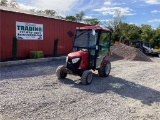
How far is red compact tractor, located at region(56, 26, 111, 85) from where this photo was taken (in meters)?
8.69

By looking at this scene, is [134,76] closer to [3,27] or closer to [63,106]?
[63,106]

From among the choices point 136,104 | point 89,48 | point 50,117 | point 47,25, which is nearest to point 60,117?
point 50,117

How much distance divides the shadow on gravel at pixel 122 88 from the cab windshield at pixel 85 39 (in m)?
1.46

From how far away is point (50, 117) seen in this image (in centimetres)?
518

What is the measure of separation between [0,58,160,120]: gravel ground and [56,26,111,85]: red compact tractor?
15.9 inches

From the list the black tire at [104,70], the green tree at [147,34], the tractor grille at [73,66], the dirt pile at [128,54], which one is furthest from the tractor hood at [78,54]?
the green tree at [147,34]

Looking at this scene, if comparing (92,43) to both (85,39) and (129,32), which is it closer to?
(85,39)

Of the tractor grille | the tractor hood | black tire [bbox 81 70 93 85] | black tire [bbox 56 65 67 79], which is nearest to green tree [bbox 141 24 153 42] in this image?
the tractor hood

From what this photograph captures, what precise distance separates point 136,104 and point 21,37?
31.3 ft

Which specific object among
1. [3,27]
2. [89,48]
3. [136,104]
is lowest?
[136,104]

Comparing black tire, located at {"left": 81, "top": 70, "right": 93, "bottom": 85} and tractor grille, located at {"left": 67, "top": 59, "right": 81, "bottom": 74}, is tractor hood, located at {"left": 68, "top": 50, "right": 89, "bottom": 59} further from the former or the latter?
black tire, located at {"left": 81, "top": 70, "right": 93, "bottom": 85}

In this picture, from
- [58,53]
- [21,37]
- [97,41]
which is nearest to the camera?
[97,41]

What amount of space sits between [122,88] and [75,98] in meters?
2.32

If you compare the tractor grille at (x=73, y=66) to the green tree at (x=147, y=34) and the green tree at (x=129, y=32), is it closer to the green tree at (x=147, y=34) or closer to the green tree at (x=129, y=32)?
the green tree at (x=129, y=32)
